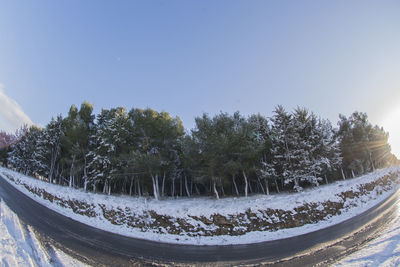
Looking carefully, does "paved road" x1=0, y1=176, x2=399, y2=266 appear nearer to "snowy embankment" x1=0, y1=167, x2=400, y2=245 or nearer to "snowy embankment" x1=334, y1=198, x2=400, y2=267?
"snowy embankment" x1=334, y1=198, x2=400, y2=267

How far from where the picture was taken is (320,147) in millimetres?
24859

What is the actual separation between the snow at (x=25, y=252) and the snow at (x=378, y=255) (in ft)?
33.8

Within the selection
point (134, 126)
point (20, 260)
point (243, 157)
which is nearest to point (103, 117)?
point (134, 126)

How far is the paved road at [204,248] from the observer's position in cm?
699

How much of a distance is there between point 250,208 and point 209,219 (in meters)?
3.47

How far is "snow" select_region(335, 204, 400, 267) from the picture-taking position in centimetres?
542

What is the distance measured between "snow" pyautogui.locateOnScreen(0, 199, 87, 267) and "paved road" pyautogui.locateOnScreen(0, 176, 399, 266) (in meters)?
0.53

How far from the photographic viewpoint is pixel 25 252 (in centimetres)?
620

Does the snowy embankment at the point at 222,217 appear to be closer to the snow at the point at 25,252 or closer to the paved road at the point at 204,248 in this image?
the paved road at the point at 204,248

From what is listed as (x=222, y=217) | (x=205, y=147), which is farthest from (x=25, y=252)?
(x=205, y=147)

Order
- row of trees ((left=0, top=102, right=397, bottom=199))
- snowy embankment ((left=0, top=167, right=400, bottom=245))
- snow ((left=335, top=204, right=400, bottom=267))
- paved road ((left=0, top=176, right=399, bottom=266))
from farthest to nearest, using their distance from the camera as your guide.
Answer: row of trees ((left=0, top=102, right=397, bottom=199)) < snowy embankment ((left=0, top=167, right=400, bottom=245)) < paved road ((left=0, top=176, right=399, bottom=266)) < snow ((left=335, top=204, right=400, bottom=267))

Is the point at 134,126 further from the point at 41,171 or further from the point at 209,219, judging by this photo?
the point at 41,171

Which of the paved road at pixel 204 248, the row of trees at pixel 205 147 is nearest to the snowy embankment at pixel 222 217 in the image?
the paved road at pixel 204 248

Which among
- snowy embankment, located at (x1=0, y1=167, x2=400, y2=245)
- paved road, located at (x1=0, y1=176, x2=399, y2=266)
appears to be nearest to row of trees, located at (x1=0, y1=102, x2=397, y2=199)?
snowy embankment, located at (x1=0, y1=167, x2=400, y2=245)
